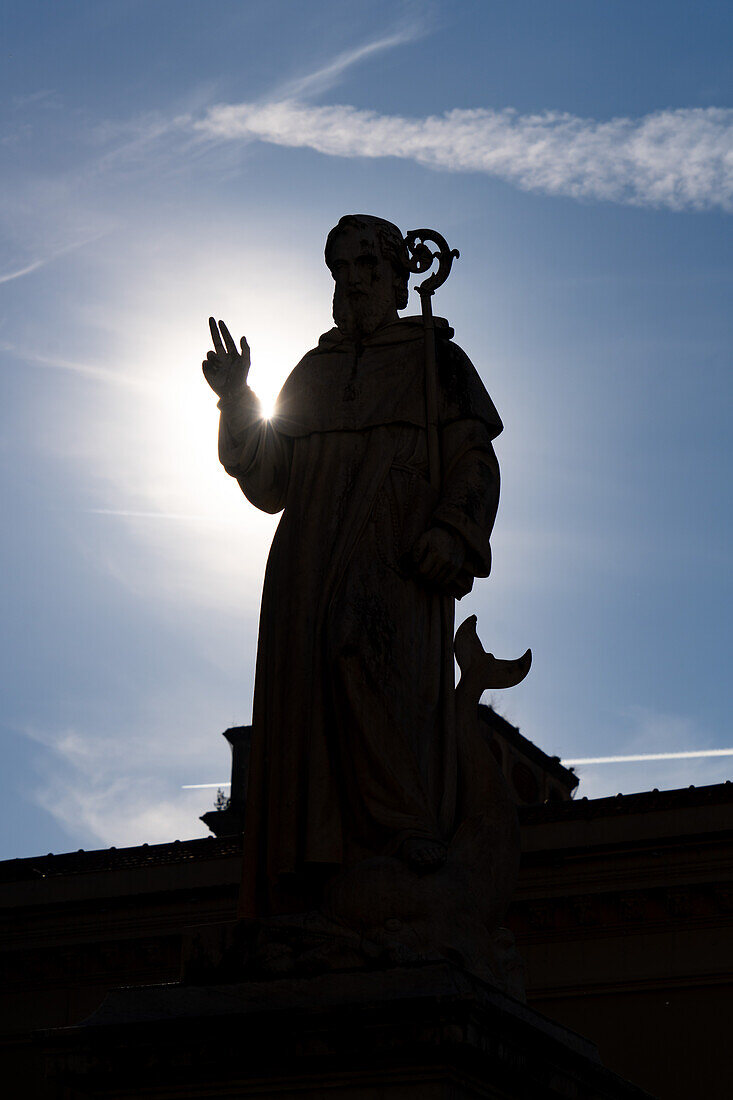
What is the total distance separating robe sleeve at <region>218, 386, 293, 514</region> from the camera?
743 cm

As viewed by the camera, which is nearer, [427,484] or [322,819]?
[322,819]

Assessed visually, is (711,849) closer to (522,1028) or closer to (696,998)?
(696,998)

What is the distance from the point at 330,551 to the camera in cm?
704

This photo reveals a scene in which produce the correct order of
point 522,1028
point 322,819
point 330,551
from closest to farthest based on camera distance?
point 522,1028, point 322,819, point 330,551

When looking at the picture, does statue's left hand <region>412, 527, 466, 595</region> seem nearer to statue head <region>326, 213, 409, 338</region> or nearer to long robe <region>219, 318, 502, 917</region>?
long robe <region>219, 318, 502, 917</region>

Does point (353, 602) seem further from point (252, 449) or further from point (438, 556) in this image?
point (252, 449)

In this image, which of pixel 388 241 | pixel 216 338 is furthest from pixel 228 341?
pixel 388 241

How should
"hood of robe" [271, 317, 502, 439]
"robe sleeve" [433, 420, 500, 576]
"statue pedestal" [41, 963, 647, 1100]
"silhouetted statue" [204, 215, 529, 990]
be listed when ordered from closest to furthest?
"statue pedestal" [41, 963, 647, 1100] → "silhouetted statue" [204, 215, 529, 990] → "robe sleeve" [433, 420, 500, 576] → "hood of robe" [271, 317, 502, 439]

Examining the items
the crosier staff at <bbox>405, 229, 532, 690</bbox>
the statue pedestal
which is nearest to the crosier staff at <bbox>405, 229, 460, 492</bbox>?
the crosier staff at <bbox>405, 229, 532, 690</bbox>

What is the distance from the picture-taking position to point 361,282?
25.0ft

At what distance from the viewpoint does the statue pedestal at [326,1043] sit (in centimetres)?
564

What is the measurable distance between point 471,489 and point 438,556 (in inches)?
13.6

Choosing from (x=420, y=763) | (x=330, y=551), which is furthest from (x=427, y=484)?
(x=420, y=763)

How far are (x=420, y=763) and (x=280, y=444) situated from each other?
1.49 meters
